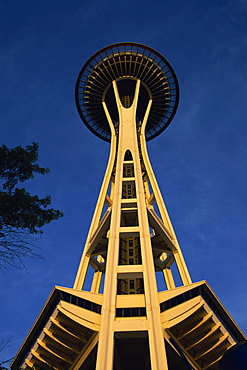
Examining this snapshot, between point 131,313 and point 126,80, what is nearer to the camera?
point 131,313

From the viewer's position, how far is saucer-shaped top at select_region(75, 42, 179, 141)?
51500 mm

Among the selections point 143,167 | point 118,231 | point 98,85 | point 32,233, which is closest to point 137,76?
point 98,85

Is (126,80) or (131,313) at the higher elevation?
(126,80)

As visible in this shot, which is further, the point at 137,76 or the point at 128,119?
the point at 137,76

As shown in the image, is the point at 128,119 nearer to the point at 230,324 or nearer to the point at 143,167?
the point at 143,167

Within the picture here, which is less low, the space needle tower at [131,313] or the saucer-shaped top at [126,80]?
the saucer-shaped top at [126,80]

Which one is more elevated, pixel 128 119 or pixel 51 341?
pixel 128 119

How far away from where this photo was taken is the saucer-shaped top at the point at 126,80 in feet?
169

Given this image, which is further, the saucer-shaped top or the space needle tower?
the saucer-shaped top

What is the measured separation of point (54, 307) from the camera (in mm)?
27656

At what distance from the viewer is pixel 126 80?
52.4 metres

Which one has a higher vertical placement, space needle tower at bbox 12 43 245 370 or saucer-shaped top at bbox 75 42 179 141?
saucer-shaped top at bbox 75 42 179 141

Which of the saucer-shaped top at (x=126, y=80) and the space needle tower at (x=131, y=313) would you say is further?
the saucer-shaped top at (x=126, y=80)

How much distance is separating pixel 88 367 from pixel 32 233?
18.1 metres
